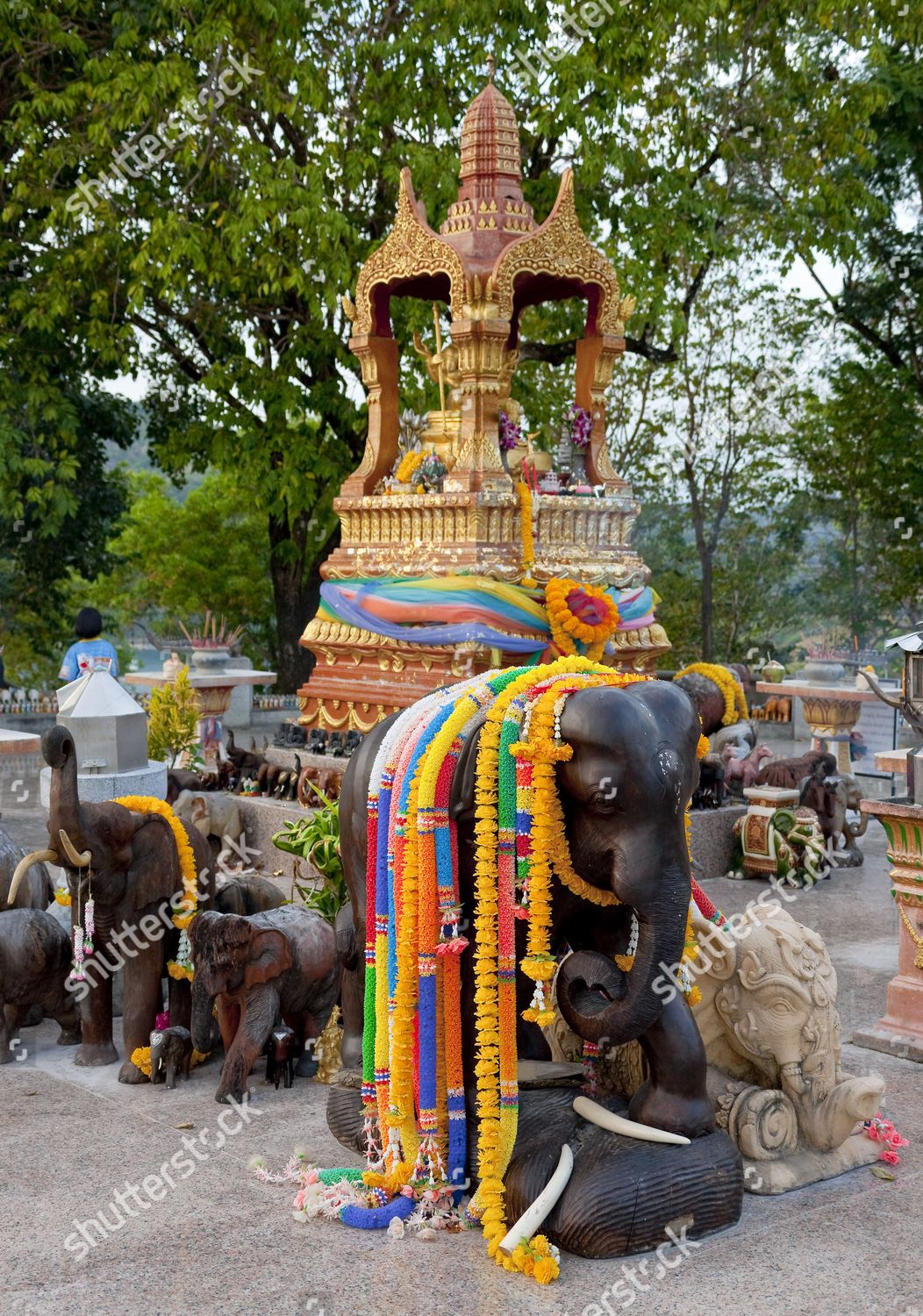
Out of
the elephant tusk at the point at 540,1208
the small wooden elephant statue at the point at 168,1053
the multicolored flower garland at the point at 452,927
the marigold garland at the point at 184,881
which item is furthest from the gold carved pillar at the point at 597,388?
the elephant tusk at the point at 540,1208

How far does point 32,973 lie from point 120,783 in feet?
4.44

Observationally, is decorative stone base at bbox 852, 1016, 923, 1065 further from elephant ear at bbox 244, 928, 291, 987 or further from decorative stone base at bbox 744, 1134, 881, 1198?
elephant ear at bbox 244, 928, 291, 987

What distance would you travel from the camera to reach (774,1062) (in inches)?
179

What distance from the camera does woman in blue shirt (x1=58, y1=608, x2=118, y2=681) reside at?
9.77 m

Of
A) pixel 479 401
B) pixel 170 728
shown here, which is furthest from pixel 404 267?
pixel 170 728

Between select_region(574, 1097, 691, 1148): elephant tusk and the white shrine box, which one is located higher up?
the white shrine box

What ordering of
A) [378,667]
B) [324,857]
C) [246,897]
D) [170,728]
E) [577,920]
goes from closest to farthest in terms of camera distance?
[577,920]
[246,897]
[324,857]
[378,667]
[170,728]

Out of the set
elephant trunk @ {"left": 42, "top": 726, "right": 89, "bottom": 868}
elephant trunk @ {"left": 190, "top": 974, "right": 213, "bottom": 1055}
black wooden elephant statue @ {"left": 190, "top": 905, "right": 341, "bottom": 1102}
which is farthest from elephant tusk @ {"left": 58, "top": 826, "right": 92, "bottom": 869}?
elephant trunk @ {"left": 190, "top": 974, "right": 213, "bottom": 1055}

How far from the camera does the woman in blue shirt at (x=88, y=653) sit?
32.0 ft

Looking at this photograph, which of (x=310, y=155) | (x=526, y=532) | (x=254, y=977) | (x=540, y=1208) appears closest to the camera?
(x=540, y=1208)

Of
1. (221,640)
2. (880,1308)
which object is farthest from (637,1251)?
(221,640)

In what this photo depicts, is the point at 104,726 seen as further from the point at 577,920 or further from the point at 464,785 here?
the point at 577,920

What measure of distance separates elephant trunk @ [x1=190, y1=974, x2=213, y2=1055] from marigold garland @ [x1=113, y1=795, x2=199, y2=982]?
270 millimetres

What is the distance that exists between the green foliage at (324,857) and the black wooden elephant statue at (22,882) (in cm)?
114
